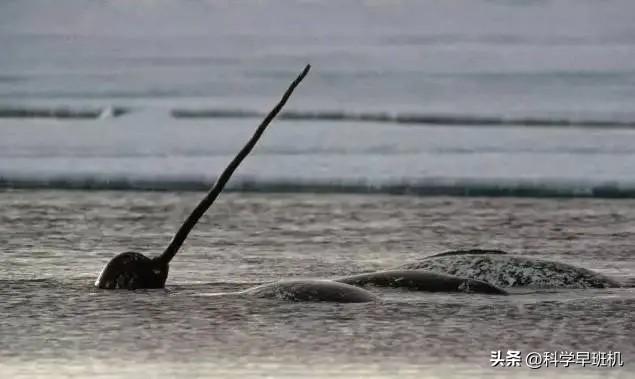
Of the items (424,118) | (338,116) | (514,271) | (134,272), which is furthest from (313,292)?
(338,116)

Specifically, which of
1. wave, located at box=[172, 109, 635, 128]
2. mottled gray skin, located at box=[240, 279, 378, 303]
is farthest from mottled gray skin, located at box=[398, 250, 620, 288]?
wave, located at box=[172, 109, 635, 128]

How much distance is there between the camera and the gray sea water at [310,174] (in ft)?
21.9

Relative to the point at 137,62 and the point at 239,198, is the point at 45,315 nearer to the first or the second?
the point at 239,198

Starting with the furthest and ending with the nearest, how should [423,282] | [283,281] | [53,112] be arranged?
[53,112] → [423,282] → [283,281]

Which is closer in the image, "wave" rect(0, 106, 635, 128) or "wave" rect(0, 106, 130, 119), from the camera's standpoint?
"wave" rect(0, 106, 635, 128)

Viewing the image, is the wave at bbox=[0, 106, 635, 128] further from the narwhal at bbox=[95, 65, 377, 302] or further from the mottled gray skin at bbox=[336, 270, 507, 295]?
the narwhal at bbox=[95, 65, 377, 302]

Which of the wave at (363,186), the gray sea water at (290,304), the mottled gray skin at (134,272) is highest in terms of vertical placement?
the wave at (363,186)

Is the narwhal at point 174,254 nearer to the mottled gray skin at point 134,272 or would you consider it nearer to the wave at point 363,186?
the mottled gray skin at point 134,272

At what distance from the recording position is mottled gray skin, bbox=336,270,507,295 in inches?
311

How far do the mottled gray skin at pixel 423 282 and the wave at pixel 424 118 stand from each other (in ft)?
25.6

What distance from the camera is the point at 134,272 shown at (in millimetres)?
7852

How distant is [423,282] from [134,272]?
1308mm

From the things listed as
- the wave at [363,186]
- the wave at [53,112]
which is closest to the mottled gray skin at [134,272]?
the wave at [363,186]

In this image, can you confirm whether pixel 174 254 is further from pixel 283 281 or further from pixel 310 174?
pixel 310 174
